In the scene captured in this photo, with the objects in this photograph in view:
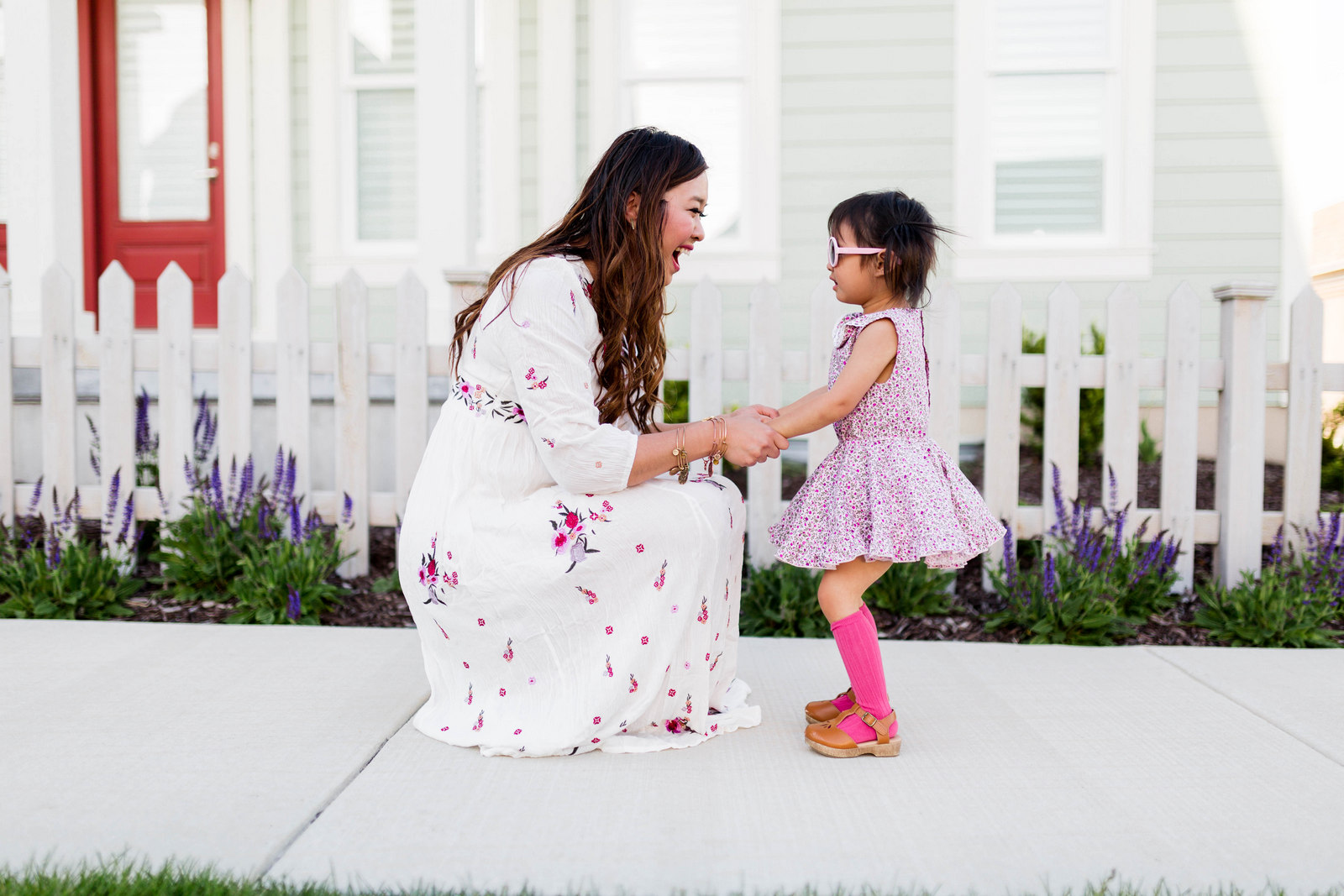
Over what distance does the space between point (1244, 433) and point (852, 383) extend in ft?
7.72

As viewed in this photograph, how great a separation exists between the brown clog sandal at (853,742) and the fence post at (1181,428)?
2.06 meters

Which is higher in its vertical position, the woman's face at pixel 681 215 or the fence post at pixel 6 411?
the woman's face at pixel 681 215

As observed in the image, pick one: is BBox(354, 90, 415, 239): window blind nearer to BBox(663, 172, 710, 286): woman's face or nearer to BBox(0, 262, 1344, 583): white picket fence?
BBox(0, 262, 1344, 583): white picket fence

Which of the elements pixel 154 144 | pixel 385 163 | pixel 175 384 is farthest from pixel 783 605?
pixel 154 144

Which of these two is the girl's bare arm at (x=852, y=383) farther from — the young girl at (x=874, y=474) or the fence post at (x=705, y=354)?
the fence post at (x=705, y=354)

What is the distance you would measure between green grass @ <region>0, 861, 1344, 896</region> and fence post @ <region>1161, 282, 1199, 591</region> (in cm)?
241

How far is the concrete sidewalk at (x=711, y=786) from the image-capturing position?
1.81 meters

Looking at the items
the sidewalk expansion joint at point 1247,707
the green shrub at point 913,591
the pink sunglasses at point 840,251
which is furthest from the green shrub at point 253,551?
the sidewalk expansion joint at point 1247,707

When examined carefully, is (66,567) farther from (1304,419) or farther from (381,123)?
(1304,419)

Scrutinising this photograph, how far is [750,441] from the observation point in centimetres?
238

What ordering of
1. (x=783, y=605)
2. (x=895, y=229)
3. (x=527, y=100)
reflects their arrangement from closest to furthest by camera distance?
(x=895, y=229), (x=783, y=605), (x=527, y=100)

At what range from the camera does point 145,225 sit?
7.05m

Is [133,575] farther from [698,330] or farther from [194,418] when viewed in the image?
[698,330]

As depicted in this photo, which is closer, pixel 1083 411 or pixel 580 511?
pixel 580 511
